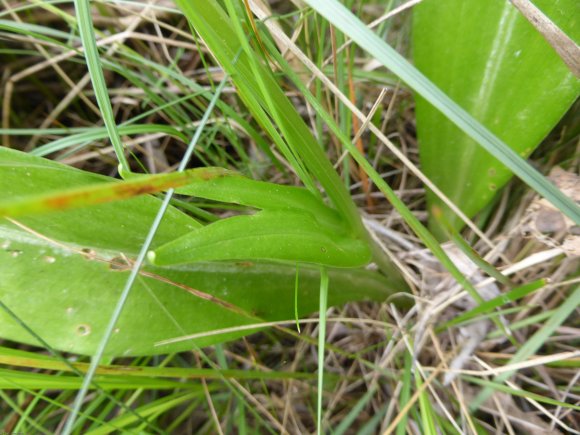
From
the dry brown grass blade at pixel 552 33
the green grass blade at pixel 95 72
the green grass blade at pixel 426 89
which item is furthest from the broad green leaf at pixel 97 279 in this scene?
the dry brown grass blade at pixel 552 33

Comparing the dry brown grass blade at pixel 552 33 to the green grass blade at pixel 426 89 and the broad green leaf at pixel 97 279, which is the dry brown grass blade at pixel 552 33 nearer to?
the green grass blade at pixel 426 89

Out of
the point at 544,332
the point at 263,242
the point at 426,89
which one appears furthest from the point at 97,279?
the point at 544,332

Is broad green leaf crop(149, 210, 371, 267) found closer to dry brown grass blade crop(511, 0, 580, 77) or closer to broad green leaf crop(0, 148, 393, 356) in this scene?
broad green leaf crop(0, 148, 393, 356)

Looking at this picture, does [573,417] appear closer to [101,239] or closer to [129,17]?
[101,239]

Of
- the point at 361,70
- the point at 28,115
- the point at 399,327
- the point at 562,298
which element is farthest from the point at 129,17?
the point at 562,298

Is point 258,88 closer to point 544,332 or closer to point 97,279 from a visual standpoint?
point 97,279

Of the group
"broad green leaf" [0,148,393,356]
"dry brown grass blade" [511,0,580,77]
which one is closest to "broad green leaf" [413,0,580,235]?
"dry brown grass blade" [511,0,580,77]

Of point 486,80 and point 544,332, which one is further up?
point 486,80
